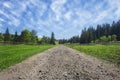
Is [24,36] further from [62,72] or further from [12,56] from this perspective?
[62,72]

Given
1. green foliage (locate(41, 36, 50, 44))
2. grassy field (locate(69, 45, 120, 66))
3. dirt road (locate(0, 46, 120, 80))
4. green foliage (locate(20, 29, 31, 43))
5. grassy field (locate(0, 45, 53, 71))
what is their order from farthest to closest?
green foliage (locate(41, 36, 50, 44)), green foliage (locate(20, 29, 31, 43)), grassy field (locate(69, 45, 120, 66)), grassy field (locate(0, 45, 53, 71)), dirt road (locate(0, 46, 120, 80))

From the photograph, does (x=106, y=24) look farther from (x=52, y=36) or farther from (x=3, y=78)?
(x=3, y=78)

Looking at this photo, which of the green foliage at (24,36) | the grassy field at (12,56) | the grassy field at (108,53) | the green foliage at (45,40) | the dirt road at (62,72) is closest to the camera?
the dirt road at (62,72)

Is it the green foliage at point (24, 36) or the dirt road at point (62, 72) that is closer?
the dirt road at point (62, 72)

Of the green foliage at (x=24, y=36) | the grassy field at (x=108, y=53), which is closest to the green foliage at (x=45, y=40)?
the green foliage at (x=24, y=36)

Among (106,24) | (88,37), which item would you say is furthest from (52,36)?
(106,24)

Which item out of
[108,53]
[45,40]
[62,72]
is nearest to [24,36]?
[45,40]

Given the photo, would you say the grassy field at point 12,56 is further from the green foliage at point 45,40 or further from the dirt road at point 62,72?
the green foliage at point 45,40

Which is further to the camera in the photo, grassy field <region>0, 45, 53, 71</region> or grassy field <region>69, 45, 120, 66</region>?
grassy field <region>69, 45, 120, 66</region>

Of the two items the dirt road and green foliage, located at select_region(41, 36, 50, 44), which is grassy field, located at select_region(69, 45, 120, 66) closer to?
the dirt road

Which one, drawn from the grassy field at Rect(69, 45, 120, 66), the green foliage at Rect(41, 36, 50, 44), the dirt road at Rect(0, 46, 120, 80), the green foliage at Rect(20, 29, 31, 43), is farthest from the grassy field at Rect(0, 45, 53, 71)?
the green foliage at Rect(41, 36, 50, 44)

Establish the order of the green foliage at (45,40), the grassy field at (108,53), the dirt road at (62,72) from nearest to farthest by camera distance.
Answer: the dirt road at (62,72), the grassy field at (108,53), the green foliage at (45,40)

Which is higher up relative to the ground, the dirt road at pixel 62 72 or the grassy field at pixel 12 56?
the grassy field at pixel 12 56

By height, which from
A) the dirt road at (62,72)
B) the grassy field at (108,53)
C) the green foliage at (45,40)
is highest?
the green foliage at (45,40)
